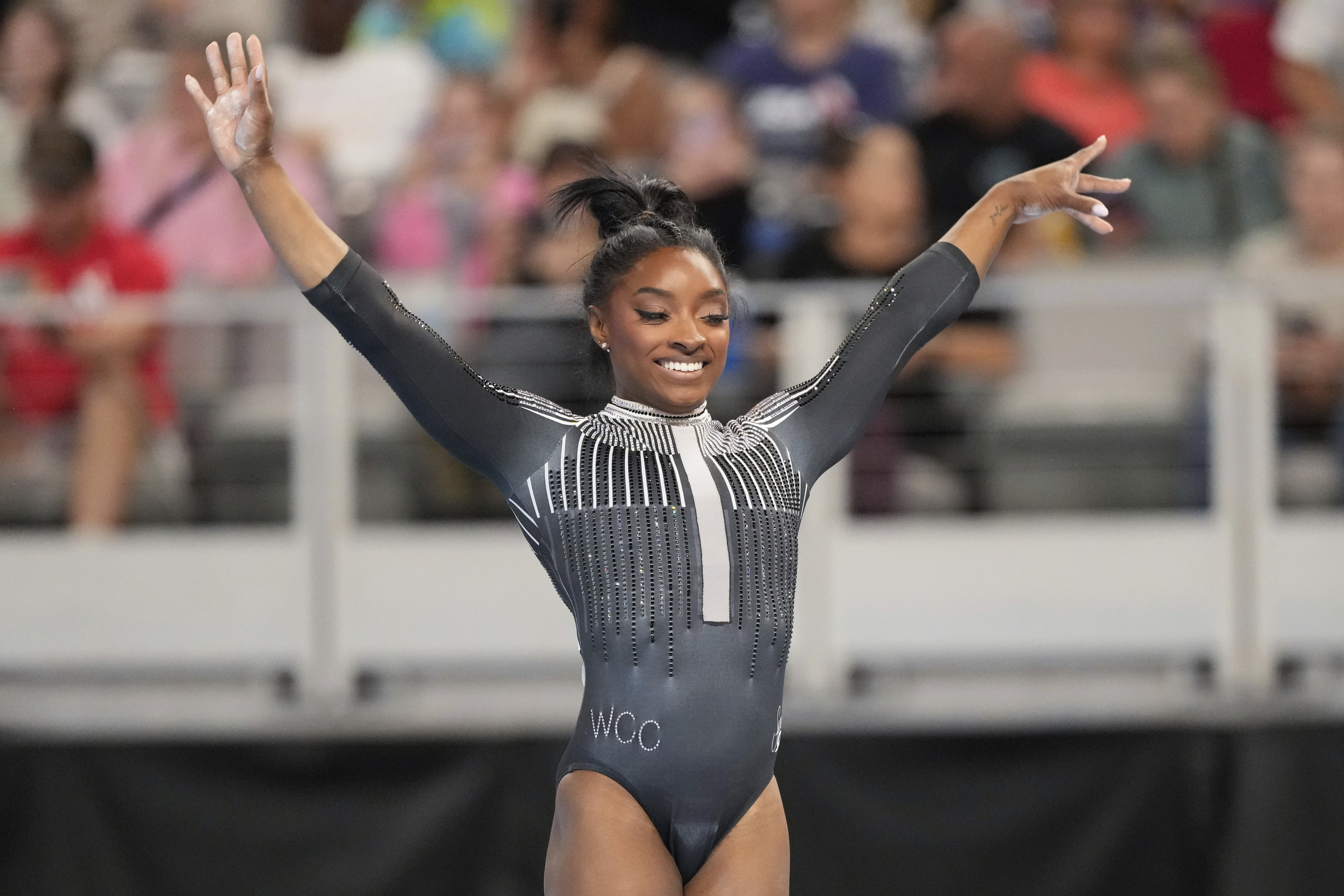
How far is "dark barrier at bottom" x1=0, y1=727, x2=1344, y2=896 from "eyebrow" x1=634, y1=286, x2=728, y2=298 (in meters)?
2.37

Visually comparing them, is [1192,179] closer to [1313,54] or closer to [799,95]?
[1313,54]

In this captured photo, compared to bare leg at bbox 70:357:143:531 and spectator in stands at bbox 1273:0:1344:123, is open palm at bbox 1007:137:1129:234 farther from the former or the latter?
spectator in stands at bbox 1273:0:1344:123

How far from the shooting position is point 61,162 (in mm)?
5449

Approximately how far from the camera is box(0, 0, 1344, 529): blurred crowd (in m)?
5.43

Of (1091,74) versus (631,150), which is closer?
(631,150)

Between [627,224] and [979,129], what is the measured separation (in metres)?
3.20

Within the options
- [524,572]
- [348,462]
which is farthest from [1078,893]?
[348,462]

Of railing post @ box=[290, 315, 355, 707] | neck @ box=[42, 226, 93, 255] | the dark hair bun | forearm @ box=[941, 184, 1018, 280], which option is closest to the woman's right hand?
the dark hair bun

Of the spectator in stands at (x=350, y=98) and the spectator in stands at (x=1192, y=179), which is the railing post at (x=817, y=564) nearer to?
the spectator in stands at (x=1192, y=179)

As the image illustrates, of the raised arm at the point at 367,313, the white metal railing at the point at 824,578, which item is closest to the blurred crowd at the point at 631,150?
the white metal railing at the point at 824,578

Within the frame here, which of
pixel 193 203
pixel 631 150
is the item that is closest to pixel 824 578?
pixel 631 150

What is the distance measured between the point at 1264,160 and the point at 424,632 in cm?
329

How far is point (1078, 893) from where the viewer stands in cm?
497
